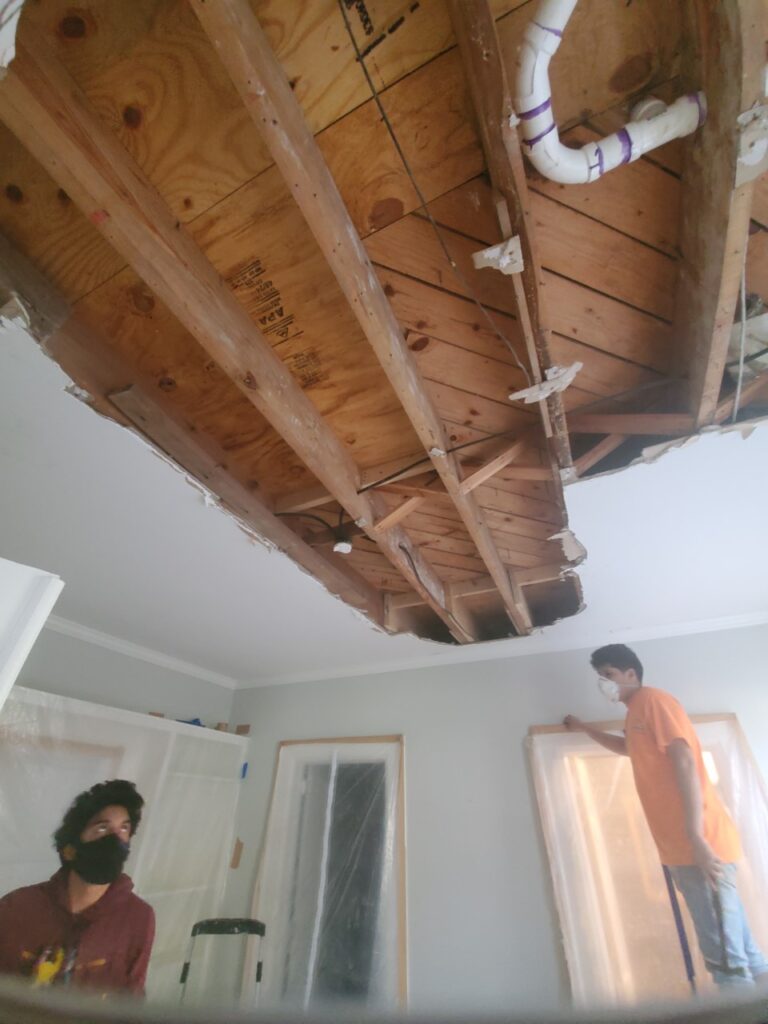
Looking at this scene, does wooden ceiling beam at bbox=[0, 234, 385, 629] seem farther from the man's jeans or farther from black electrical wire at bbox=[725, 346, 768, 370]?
the man's jeans

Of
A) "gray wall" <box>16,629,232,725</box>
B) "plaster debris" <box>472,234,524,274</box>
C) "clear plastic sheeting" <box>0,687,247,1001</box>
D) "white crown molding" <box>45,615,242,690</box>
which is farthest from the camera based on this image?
"white crown molding" <box>45,615,242,690</box>

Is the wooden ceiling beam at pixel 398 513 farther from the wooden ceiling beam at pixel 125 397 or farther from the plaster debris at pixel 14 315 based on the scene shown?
the plaster debris at pixel 14 315

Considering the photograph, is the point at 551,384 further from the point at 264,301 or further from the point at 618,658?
the point at 618,658

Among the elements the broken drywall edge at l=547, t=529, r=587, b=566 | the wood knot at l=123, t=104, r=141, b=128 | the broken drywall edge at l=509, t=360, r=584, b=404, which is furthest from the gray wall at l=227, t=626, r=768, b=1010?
Answer: the wood knot at l=123, t=104, r=141, b=128

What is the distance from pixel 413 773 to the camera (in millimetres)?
2371

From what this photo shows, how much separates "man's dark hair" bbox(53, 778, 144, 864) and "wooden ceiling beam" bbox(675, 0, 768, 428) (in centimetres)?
268

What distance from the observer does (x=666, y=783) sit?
169cm

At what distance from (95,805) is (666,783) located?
237 cm

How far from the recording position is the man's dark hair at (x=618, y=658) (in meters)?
2.12

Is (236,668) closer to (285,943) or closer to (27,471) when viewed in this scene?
(285,943)

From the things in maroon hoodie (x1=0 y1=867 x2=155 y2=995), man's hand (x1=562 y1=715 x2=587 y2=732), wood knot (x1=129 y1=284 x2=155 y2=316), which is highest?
wood knot (x1=129 y1=284 x2=155 y2=316)

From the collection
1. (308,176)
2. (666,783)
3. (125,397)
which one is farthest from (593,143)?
A: (666,783)

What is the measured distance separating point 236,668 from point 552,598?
6.49ft

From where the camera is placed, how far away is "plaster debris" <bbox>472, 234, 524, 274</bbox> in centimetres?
70
